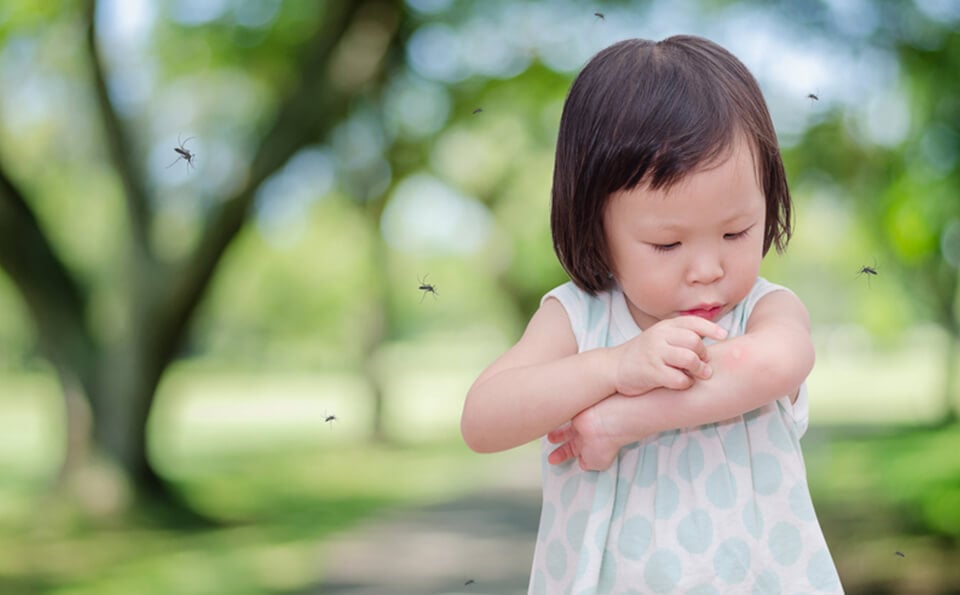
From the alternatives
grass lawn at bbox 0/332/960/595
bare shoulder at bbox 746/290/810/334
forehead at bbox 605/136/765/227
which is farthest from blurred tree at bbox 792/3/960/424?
forehead at bbox 605/136/765/227

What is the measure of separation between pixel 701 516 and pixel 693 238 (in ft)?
1.25

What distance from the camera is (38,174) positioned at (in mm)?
17828

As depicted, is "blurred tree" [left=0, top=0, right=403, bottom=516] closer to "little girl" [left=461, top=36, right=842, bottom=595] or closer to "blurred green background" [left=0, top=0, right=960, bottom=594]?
"blurred green background" [left=0, top=0, right=960, bottom=594]

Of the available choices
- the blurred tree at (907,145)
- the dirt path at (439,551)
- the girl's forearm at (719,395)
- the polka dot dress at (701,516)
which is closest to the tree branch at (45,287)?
the dirt path at (439,551)

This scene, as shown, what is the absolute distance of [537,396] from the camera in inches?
53.7

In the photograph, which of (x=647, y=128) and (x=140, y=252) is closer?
(x=647, y=128)

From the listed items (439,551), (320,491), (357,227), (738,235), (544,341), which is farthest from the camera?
(357,227)

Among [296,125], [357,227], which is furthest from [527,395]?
[357,227]

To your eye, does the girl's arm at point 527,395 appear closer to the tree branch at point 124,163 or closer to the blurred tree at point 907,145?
the blurred tree at point 907,145

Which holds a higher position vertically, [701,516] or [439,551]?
[701,516]

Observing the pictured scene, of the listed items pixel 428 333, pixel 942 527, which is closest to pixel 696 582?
pixel 942 527

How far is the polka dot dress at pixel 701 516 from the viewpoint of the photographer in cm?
143

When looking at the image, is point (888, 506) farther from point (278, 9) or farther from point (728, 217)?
point (278, 9)

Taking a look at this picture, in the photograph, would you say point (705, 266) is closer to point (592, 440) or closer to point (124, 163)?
point (592, 440)
